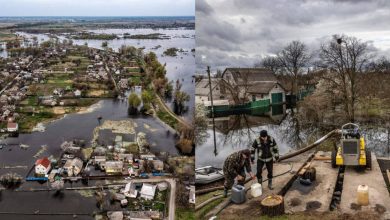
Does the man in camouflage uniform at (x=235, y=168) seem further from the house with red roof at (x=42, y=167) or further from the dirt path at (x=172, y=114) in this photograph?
the dirt path at (x=172, y=114)

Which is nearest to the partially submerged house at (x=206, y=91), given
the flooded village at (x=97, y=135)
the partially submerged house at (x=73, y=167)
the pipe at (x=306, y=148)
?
the pipe at (x=306, y=148)

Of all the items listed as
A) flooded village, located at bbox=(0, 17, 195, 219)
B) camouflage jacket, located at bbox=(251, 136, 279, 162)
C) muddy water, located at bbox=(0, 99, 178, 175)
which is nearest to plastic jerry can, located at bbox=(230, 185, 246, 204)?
camouflage jacket, located at bbox=(251, 136, 279, 162)

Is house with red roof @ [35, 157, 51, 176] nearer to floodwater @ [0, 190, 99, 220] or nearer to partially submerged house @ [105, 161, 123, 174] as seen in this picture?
floodwater @ [0, 190, 99, 220]

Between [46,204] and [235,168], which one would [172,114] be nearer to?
[46,204]

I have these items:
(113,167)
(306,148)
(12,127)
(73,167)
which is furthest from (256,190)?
(12,127)

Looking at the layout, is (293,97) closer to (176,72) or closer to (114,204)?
(114,204)

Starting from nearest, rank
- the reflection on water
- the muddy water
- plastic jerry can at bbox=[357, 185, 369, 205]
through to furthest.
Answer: plastic jerry can at bbox=[357, 185, 369, 205] < the reflection on water < the muddy water
